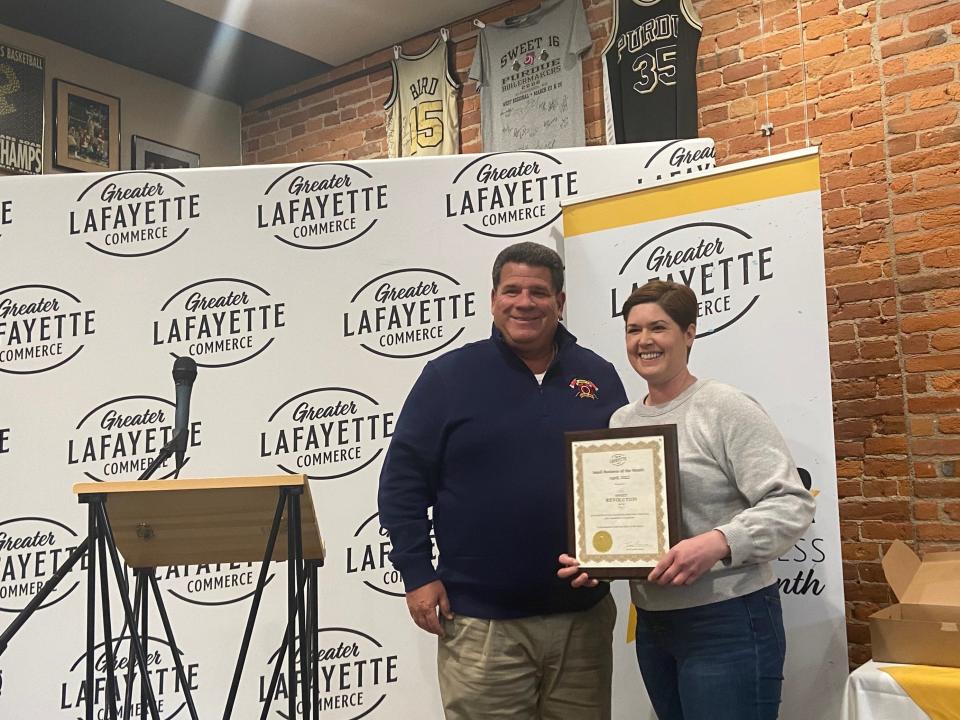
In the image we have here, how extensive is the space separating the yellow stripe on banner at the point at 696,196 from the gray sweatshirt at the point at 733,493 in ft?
2.92

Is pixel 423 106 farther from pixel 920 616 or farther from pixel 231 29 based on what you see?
pixel 920 616

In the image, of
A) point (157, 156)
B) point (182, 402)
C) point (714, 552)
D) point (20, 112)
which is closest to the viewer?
point (714, 552)

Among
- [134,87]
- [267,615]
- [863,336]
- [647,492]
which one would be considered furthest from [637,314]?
[134,87]

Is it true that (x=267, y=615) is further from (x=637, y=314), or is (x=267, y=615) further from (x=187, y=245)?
(x=637, y=314)

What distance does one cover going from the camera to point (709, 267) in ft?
8.70

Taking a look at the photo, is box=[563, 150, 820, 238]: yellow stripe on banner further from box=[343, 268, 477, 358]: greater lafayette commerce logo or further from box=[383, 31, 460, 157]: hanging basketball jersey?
box=[383, 31, 460, 157]: hanging basketball jersey

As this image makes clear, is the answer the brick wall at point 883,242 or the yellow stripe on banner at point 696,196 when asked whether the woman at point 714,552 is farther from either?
the brick wall at point 883,242

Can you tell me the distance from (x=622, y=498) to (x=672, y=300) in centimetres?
43

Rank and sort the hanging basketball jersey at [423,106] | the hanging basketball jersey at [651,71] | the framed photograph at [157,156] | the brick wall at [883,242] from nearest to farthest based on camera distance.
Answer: the brick wall at [883,242] < the hanging basketball jersey at [651,71] < the hanging basketball jersey at [423,106] < the framed photograph at [157,156]

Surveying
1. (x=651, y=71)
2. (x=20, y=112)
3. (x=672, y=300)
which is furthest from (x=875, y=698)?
(x=20, y=112)

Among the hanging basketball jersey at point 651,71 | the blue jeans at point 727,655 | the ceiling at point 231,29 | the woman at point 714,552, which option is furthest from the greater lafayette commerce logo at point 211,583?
the ceiling at point 231,29

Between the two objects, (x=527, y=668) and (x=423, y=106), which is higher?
(x=423, y=106)

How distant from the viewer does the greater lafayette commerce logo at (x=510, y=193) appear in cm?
301

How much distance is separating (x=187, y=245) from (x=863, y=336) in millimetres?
2503
